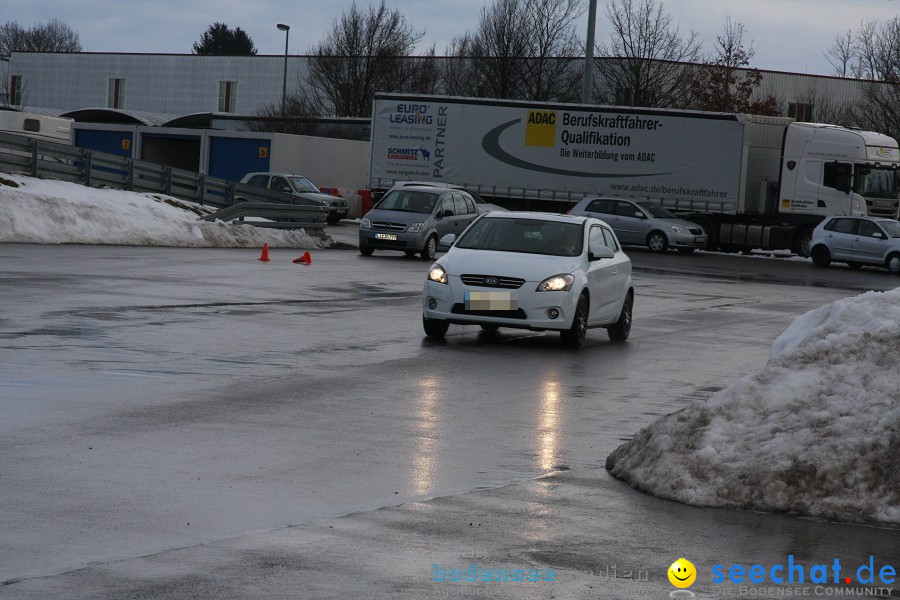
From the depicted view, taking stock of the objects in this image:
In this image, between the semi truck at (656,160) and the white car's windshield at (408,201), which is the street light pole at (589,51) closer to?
the semi truck at (656,160)

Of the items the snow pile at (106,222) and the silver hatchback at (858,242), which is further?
the silver hatchback at (858,242)

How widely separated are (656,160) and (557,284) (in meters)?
29.6

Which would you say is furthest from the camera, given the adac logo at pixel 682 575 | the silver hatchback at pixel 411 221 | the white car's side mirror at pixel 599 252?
the silver hatchback at pixel 411 221

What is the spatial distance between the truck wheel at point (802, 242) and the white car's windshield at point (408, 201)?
14.5 m

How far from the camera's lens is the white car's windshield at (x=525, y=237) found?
1597 cm

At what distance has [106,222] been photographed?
30.1m

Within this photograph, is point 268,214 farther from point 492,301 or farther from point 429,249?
point 492,301

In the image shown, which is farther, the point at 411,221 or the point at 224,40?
the point at 224,40

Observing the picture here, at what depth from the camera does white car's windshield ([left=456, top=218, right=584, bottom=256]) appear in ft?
52.4

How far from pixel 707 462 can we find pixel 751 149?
3723cm

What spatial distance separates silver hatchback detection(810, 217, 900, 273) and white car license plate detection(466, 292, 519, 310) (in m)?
24.7

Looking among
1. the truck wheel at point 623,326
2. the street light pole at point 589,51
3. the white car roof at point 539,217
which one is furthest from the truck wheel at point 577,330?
the street light pole at point 589,51

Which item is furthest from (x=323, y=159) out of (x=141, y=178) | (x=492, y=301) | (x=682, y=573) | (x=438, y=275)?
(x=682, y=573)

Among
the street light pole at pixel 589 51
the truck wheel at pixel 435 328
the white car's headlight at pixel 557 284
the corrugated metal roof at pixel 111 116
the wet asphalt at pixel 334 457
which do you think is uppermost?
the street light pole at pixel 589 51
